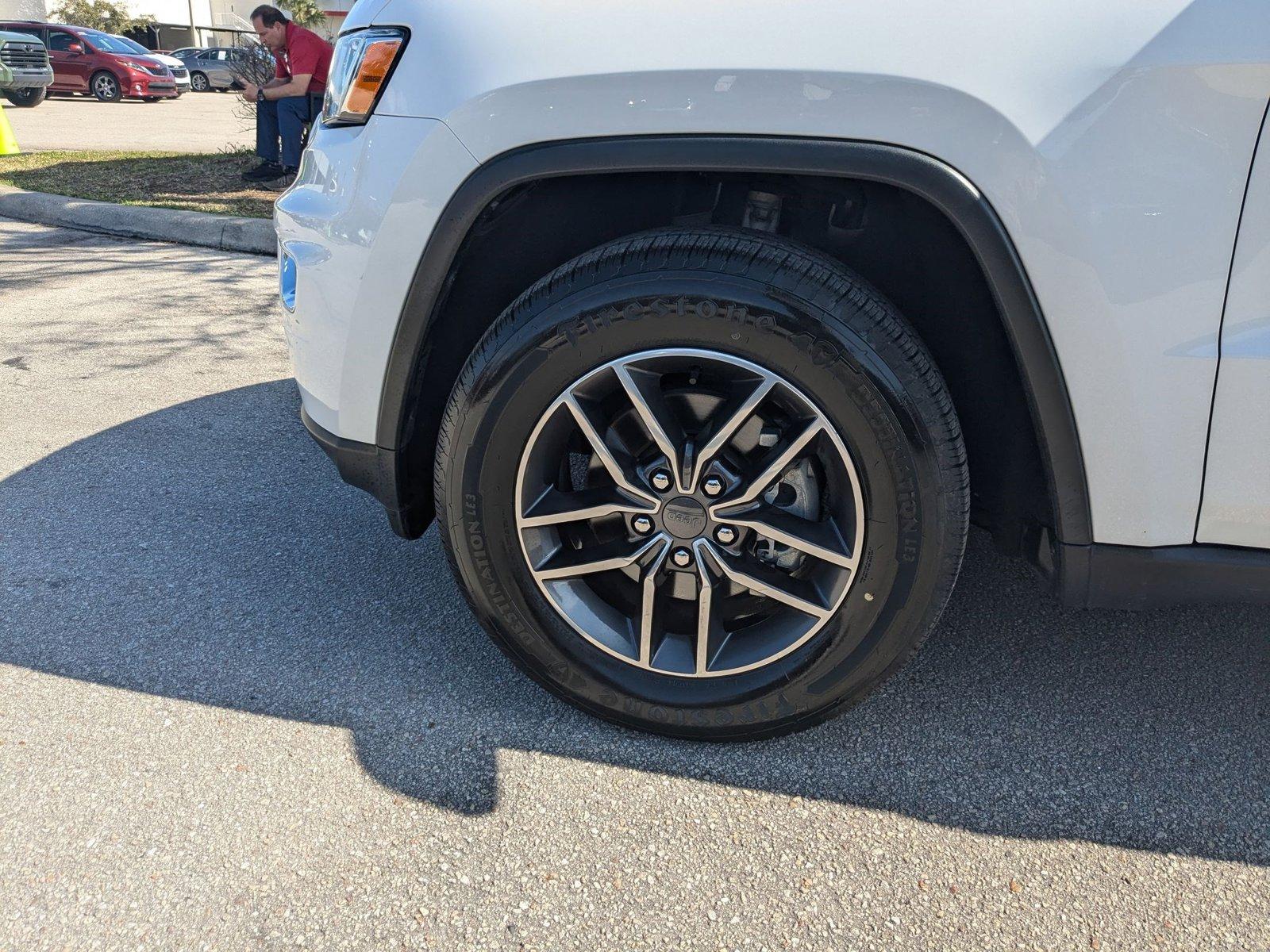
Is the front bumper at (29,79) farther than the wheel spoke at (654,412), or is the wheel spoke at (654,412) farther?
the front bumper at (29,79)

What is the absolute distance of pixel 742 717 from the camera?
6.66 feet

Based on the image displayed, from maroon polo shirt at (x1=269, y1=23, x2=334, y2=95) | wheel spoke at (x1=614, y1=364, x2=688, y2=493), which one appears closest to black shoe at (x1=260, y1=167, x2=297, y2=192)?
maroon polo shirt at (x1=269, y1=23, x2=334, y2=95)

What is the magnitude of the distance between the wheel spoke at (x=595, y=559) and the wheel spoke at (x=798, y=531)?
0.55ft

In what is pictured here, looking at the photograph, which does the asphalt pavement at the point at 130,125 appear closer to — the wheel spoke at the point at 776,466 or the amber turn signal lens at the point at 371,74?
the amber turn signal lens at the point at 371,74

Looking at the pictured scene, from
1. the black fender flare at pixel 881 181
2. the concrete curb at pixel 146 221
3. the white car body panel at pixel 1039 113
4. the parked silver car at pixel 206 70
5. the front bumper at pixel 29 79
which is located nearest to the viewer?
the white car body panel at pixel 1039 113

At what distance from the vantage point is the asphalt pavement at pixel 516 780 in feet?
5.46

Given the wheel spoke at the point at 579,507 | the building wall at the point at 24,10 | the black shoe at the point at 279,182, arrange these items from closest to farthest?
1. the wheel spoke at the point at 579,507
2. the black shoe at the point at 279,182
3. the building wall at the point at 24,10

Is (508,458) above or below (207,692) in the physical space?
above

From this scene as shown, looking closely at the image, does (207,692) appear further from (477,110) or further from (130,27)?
(130,27)

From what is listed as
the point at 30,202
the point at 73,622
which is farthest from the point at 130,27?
the point at 73,622

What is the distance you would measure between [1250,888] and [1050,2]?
4.99 ft

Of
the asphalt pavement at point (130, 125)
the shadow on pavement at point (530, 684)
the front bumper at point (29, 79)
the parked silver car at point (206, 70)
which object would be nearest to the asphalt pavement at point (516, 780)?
the shadow on pavement at point (530, 684)

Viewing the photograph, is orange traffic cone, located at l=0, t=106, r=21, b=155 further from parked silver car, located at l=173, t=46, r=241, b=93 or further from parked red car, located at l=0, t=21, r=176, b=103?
parked silver car, located at l=173, t=46, r=241, b=93

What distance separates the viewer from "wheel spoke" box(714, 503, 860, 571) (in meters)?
1.90
